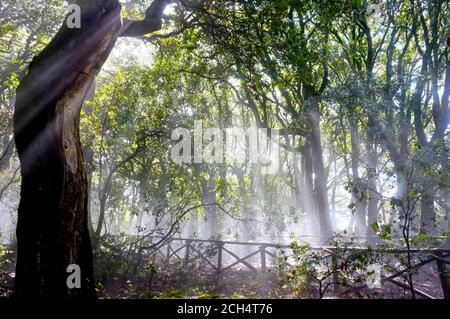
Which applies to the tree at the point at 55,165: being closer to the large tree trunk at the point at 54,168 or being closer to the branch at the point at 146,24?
the large tree trunk at the point at 54,168

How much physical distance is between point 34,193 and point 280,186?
1194 inches

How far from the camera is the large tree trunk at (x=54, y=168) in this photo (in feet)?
9.81

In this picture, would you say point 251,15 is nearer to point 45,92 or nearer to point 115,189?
point 45,92

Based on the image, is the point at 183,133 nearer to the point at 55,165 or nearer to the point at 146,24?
the point at 146,24

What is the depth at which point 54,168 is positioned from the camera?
10.3 feet

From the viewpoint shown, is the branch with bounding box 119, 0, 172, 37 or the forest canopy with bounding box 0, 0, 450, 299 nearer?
the forest canopy with bounding box 0, 0, 450, 299

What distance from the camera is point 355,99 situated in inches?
426

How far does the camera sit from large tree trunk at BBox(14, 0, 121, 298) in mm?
2990
